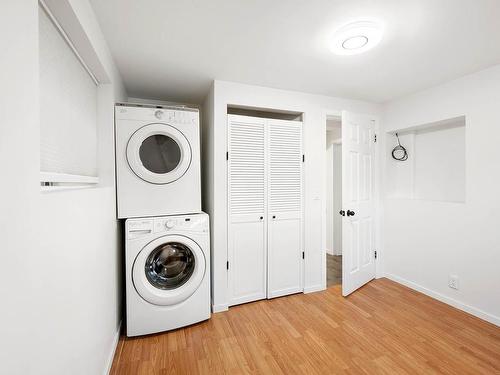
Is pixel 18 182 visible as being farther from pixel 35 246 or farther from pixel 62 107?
pixel 62 107

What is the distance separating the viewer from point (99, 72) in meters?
1.60

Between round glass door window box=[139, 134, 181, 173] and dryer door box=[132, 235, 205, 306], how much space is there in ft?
2.02

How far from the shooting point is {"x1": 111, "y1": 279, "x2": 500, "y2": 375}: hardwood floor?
1591 mm

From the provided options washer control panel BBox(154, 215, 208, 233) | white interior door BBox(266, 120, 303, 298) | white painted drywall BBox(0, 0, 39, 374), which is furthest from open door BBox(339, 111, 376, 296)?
white painted drywall BBox(0, 0, 39, 374)

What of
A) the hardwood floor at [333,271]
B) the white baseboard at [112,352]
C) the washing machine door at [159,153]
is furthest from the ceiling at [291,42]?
the hardwood floor at [333,271]

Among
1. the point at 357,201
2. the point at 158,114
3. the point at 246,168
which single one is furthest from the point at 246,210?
the point at 357,201

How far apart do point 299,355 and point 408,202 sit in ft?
7.05

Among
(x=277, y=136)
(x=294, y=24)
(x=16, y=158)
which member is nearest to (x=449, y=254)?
(x=277, y=136)

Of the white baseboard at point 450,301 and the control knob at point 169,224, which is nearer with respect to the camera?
Answer: the control knob at point 169,224

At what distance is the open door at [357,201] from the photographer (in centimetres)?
254

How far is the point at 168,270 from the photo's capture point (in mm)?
2090

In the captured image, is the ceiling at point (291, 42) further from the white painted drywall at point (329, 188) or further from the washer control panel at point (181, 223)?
the white painted drywall at point (329, 188)

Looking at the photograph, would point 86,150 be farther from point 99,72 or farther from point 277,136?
point 277,136

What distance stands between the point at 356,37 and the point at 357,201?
5.61ft
